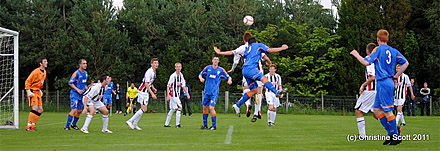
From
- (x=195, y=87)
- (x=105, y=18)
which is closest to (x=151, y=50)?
(x=105, y=18)

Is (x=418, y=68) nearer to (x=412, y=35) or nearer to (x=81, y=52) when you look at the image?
(x=412, y=35)

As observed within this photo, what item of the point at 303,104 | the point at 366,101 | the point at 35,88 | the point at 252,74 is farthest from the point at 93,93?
the point at 303,104

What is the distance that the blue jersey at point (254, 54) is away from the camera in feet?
45.6

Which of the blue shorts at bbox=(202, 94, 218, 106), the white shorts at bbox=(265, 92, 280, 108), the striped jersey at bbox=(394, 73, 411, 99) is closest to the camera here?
the blue shorts at bbox=(202, 94, 218, 106)

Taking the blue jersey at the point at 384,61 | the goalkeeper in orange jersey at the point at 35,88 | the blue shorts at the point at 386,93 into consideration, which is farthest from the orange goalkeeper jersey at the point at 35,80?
the blue shorts at the point at 386,93

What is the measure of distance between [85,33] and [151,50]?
6.63 meters

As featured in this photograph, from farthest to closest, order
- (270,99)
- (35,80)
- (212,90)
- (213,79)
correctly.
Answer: (270,99) < (213,79) < (212,90) < (35,80)

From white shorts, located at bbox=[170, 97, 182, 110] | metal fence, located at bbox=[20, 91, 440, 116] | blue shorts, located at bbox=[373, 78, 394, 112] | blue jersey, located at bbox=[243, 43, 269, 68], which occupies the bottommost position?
metal fence, located at bbox=[20, 91, 440, 116]

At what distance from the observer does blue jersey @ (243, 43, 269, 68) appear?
1391 cm

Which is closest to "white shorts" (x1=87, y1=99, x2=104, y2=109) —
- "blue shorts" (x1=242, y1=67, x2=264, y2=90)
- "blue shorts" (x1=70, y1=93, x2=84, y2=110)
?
"blue shorts" (x1=70, y1=93, x2=84, y2=110)

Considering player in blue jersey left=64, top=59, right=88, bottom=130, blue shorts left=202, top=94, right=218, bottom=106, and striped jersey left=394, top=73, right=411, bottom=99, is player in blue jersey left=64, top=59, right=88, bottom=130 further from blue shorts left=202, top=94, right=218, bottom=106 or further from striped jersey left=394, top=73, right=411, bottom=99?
striped jersey left=394, top=73, right=411, bottom=99

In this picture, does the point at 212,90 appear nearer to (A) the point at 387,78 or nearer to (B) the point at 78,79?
(B) the point at 78,79

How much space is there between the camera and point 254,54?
45.6 feet

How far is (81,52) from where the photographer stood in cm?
4488
